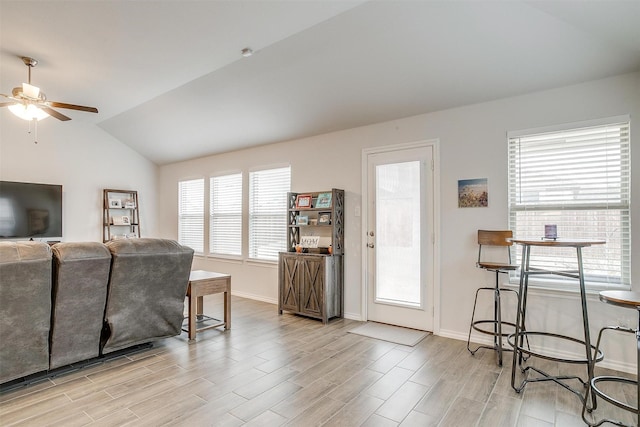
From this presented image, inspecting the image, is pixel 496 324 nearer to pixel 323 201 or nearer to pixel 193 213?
pixel 323 201

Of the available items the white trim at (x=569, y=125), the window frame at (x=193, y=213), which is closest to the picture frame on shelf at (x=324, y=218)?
the white trim at (x=569, y=125)

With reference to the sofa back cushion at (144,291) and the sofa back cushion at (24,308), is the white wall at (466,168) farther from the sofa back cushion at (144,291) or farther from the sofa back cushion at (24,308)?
the sofa back cushion at (24,308)

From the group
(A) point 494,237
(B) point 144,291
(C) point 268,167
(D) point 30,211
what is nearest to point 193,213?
(C) point 268,167

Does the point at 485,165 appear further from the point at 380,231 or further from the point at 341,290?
the point at 341,290

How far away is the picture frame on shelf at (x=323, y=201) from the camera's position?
14.8 feet

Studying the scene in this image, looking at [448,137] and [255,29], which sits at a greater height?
[255,29]

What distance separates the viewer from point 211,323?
4.18m

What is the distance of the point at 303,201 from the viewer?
187 inches

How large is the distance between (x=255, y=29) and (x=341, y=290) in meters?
3.18

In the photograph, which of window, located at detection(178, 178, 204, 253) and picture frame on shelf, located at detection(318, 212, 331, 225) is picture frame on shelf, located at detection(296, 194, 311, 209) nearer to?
picture frame on shelf, located at detection(318, 212, 331, 225)

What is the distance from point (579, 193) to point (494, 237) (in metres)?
0.80

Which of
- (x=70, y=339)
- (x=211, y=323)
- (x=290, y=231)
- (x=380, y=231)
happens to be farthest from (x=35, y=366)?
(x=380, y=231)

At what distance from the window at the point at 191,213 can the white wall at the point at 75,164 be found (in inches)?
35.4

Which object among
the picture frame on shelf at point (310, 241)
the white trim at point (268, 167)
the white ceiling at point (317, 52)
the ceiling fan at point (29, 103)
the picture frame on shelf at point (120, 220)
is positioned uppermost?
the white ceiling at point (317, 52)
